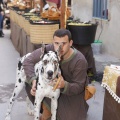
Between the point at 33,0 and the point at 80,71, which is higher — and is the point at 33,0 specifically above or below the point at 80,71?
above

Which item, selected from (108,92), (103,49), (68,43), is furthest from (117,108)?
(103,49)

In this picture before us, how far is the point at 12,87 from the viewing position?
6379 millimetres

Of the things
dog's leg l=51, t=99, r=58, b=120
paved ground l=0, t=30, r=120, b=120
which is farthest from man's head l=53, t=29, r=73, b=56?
paved ground l=0, t=30, r=120, b=120

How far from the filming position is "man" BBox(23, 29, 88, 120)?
357 cm

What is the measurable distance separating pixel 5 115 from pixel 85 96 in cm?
131

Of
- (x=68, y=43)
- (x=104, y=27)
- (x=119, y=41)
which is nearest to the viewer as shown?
(x=68, y=43)

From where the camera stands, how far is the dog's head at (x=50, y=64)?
3371mm

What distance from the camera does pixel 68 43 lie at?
11.7 feet

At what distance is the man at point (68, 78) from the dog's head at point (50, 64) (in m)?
0.14

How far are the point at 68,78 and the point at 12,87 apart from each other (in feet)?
8.86

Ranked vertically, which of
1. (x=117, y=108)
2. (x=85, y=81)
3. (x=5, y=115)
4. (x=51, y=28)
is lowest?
(x=5, y=115)

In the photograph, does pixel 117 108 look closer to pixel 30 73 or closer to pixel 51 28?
pixel 30 73

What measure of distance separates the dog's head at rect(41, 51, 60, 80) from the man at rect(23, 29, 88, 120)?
0.46 ft

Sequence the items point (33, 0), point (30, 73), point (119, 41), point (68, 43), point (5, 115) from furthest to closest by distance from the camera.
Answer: point (33, 0)
point (119, 41)
point (5, 115)
point (30, 73)
point (68, 43)
